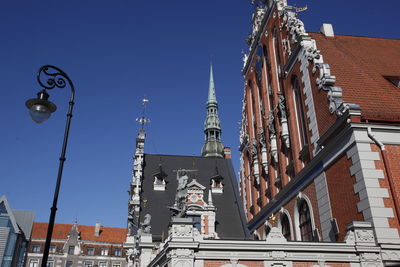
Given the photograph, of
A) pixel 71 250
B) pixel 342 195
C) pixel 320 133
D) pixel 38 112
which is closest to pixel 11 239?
pixel 71 250

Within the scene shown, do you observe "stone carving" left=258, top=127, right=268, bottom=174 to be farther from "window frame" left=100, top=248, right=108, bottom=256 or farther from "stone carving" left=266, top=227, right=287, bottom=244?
"window frame" left=100, top=248, right=108, bottom=256

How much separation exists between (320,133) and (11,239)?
50654 millimetres

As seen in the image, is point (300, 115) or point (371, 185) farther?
point (300, 115)

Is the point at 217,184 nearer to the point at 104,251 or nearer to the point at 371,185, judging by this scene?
the point at 371,185

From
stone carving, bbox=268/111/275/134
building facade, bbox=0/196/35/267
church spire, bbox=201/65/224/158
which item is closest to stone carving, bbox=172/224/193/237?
stone carving, bbox=268/111/275/134

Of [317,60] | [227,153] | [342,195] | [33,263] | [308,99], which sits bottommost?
[342,195]

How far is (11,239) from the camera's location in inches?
2064

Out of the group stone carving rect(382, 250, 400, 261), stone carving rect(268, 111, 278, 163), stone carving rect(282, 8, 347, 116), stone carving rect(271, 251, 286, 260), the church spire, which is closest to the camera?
stone carving rect(382, 250, 400, 261)

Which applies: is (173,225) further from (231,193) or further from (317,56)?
(231,193)

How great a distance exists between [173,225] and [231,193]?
22.6 metres

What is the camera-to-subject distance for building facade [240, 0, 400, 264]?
1202cm

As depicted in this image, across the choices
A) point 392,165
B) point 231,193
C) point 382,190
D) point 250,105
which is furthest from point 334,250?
point 231,193

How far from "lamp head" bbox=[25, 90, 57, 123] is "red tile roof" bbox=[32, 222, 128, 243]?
5898 cm

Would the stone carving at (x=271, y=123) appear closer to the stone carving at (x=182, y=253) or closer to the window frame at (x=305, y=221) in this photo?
the window frame at (x=305, y=221)
